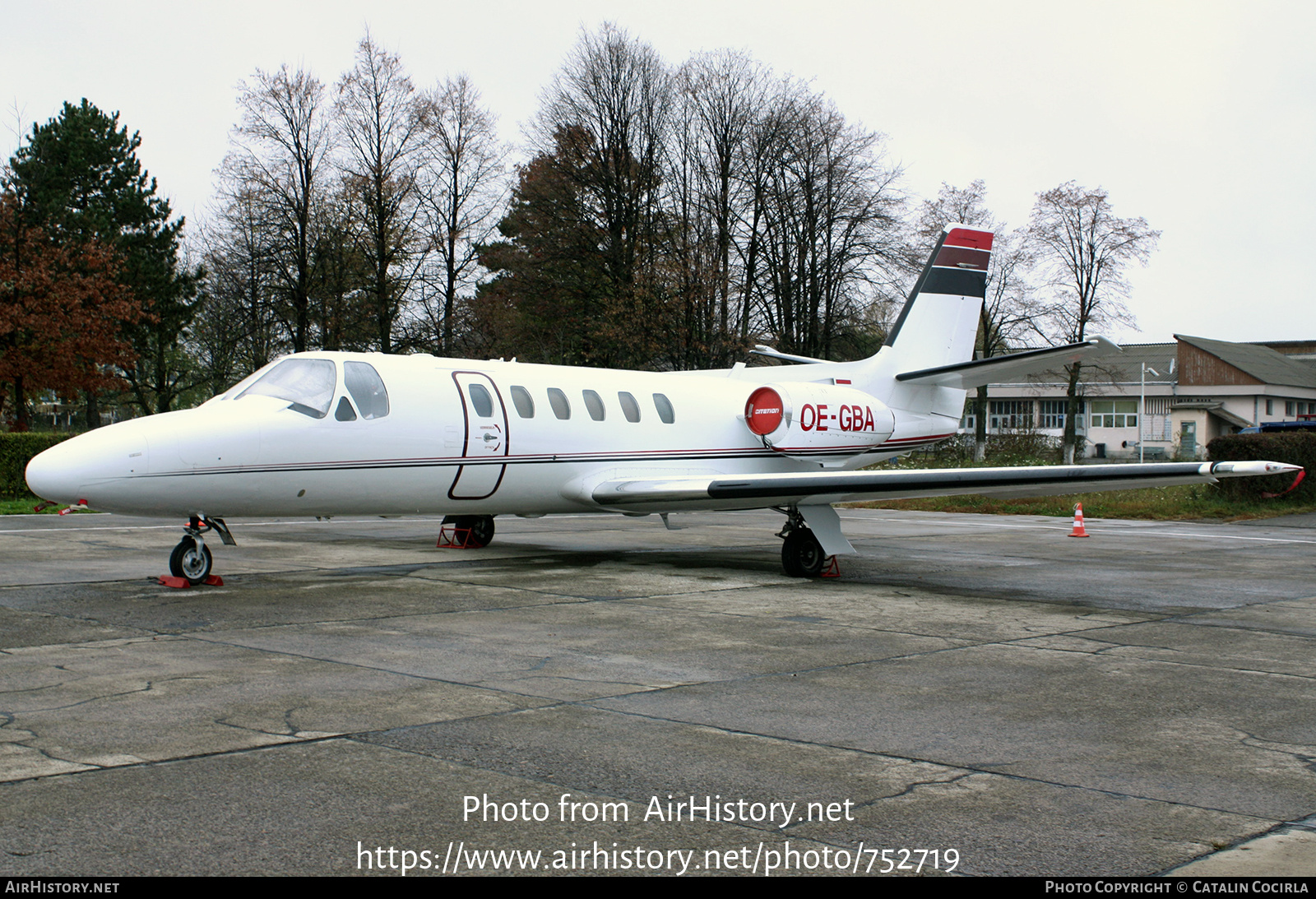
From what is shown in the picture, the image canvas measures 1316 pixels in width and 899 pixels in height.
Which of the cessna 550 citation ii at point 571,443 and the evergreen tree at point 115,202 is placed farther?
the evergreen tree at point 115,202

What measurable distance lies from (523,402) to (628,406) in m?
1.63

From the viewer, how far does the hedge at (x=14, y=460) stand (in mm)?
23141

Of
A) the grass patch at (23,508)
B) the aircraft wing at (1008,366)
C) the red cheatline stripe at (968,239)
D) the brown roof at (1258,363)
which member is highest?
the brown roof at (1258,363)

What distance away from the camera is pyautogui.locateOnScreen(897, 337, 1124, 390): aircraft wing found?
1143cm

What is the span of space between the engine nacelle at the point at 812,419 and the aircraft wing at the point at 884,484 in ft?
5.05

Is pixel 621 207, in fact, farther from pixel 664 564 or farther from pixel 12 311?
pixel 664 564

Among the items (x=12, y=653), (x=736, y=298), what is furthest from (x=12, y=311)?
(x=12, y=653)

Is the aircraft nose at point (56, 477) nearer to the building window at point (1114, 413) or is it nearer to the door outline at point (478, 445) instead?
the door outline at point (478, 445)

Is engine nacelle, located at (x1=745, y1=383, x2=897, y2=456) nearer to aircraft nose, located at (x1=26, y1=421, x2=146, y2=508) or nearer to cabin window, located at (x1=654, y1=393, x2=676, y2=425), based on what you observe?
cabin window, located at (x1=654, y1=393, x2=676, y2=425)

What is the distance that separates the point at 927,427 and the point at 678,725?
11.5 m

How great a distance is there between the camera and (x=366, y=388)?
11.1 m

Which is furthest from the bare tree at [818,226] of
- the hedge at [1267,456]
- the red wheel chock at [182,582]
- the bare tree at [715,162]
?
the red wheel chock at [182,582]

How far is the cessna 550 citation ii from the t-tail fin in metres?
0.03

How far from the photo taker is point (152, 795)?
167 inches
